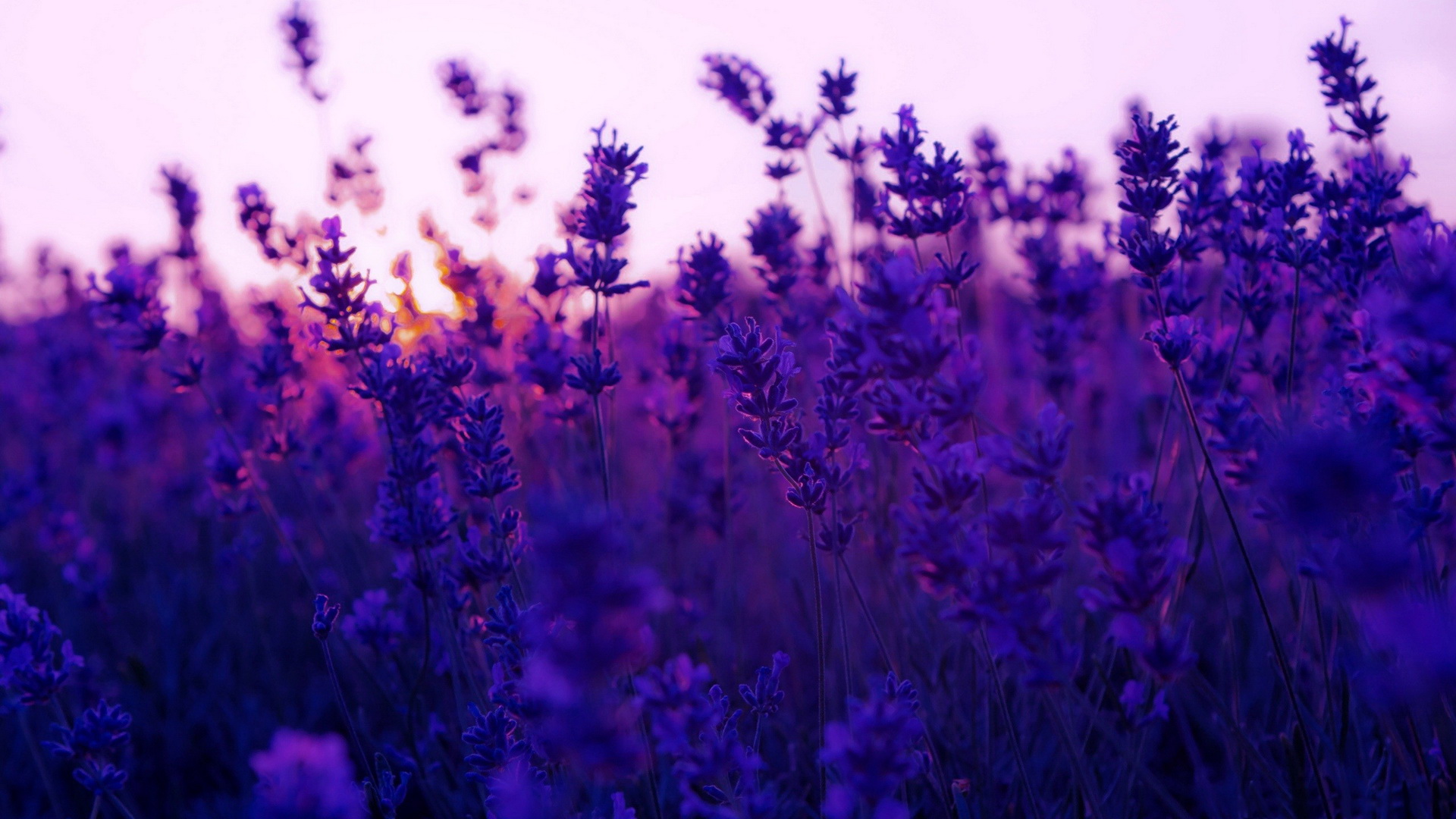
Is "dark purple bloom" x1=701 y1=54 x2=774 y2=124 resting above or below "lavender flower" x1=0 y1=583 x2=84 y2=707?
above

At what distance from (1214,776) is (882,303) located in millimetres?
2195

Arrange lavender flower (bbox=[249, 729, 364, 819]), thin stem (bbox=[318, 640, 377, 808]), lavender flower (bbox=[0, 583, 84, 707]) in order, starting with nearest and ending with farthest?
lavender flower (bbox=[249, 729, 364, 819]) < thin stem (bbox=[318, 640, 377, 808]) < lavender flower (bbox=[0, 583, 84, 707])

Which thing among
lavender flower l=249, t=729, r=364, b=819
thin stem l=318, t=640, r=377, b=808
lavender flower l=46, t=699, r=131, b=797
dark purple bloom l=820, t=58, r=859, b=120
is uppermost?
dark purple bloom l=820, t=58, r=859, b=120

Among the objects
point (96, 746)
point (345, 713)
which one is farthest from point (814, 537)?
point (96, 746)

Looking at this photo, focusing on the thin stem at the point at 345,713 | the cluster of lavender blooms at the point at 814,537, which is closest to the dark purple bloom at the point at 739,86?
the cluster of lavender blooms at the point at 814,537

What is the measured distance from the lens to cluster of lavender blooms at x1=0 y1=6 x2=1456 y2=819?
1.25 metres

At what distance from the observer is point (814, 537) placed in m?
1.95

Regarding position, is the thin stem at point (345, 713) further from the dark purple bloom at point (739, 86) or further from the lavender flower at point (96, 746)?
the dark purple bloom at point (739, 86)

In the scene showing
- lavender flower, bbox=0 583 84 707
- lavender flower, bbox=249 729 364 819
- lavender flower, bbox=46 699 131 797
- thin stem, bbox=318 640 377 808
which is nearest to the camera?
lavender flower, bbox=249 729 364 819

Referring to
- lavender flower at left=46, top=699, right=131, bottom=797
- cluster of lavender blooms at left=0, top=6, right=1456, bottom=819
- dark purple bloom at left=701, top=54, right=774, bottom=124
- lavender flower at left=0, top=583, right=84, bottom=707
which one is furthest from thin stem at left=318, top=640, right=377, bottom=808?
dark purple bloom at left=701, top=54, right=774, bottom=124

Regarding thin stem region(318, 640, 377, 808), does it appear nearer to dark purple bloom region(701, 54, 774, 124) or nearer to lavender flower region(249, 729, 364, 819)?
lavender flower region(249, 729, 364, 819)

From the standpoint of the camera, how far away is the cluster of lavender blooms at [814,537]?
125 centimetres

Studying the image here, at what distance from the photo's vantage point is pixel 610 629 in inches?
41.3

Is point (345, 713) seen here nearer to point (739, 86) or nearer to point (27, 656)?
point (27, 656)
